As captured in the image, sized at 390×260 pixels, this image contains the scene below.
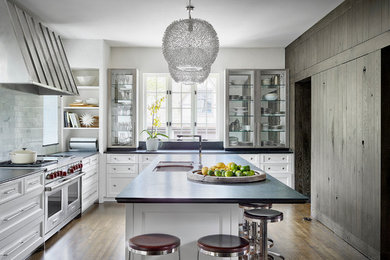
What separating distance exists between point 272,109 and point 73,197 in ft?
12.1

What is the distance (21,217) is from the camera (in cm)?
328

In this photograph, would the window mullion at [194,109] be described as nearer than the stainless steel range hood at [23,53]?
No

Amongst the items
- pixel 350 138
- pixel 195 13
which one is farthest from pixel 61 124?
pixel 350 138

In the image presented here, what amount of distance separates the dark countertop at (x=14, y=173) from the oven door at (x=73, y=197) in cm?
93

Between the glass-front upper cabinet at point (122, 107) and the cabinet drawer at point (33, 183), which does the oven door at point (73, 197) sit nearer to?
the cabinet drawer at point (33, 183)

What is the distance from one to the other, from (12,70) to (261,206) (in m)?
2.86

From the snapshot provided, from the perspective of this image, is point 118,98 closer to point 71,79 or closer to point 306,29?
point 71,79

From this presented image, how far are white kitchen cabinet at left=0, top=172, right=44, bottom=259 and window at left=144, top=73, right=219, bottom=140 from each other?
3.37 metres

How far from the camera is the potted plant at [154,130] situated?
6363 mm

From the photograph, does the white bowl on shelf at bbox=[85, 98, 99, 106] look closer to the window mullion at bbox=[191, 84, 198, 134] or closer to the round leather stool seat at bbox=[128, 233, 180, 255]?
the window mullion at bbox=[191, 84, 198, 134]

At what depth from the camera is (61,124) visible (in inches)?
237

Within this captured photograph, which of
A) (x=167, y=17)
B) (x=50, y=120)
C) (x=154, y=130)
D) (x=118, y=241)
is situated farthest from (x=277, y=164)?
(x=50, y=120)

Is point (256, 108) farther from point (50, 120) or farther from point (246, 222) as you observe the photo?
point (50, 120)

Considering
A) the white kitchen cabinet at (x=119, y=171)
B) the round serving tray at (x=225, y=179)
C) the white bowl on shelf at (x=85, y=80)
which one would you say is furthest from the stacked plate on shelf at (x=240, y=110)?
the round serving tray at (x=225, y=179)
